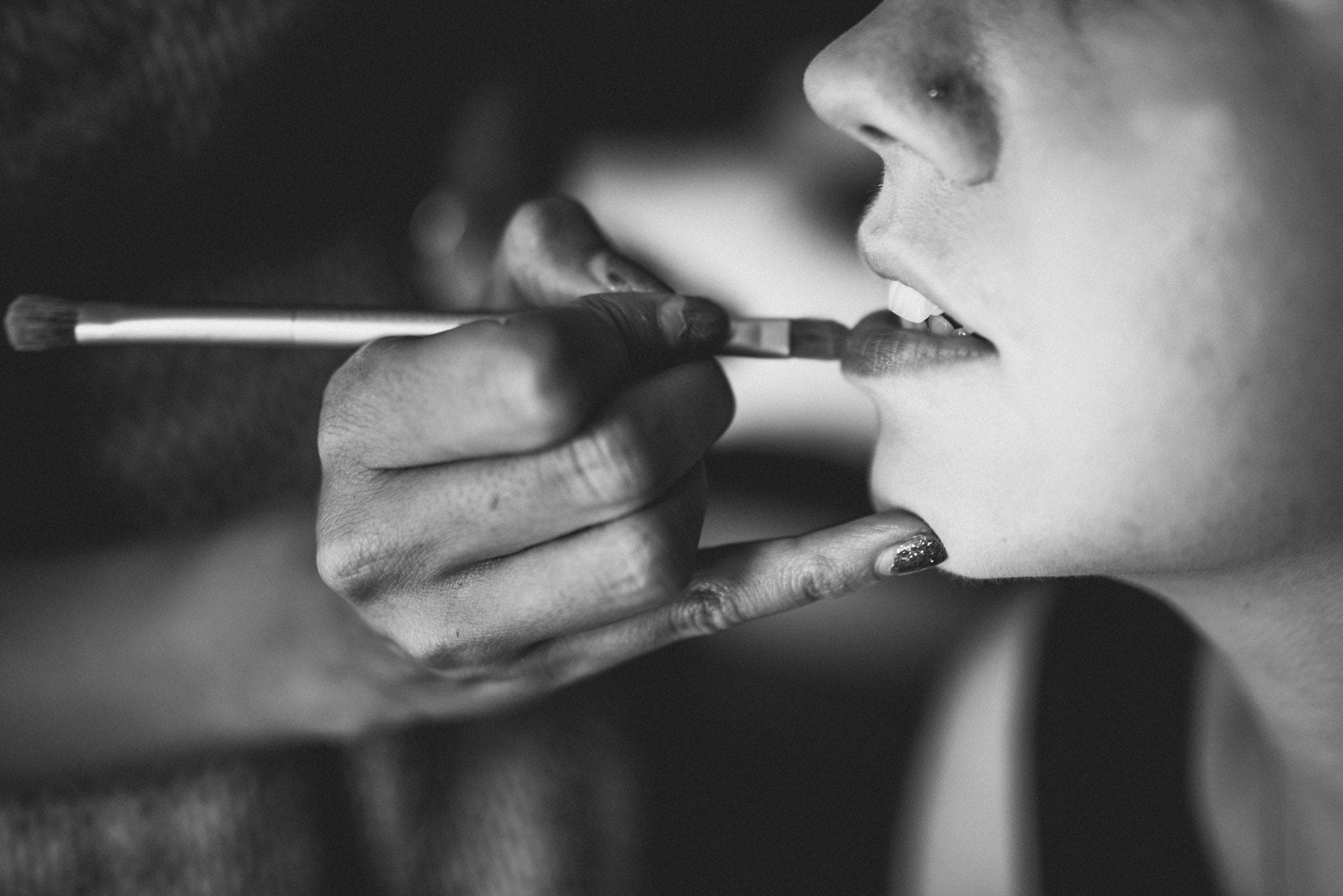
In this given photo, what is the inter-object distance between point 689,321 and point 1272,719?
1.25ft

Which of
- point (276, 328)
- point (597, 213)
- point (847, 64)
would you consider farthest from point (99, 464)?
point (847, 64)

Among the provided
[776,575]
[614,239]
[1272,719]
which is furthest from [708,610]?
[614,239]

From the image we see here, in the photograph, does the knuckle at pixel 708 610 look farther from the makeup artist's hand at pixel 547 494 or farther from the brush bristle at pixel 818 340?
the brush bristle at pixel 818 340

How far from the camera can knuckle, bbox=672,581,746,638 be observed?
1.43 feet

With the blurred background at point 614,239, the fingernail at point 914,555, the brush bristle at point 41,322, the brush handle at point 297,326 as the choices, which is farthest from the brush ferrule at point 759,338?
the blurred background at point 614,239

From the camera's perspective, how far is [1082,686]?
0.66 m

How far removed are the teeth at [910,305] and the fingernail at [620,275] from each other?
0.35ft

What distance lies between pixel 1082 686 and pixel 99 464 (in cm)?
74

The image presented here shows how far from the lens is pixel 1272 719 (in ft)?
1.61

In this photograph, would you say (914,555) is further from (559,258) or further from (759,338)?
(559,258)

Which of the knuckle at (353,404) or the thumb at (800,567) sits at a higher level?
the knuckle at (353,404)

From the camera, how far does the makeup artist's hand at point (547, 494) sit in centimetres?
34

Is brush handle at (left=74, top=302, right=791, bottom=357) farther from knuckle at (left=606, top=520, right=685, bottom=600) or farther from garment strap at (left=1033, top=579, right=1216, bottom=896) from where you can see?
garment strap at (left=1033, top=579, right=1216, bottom=896)

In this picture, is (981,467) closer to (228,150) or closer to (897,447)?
(897,447)
